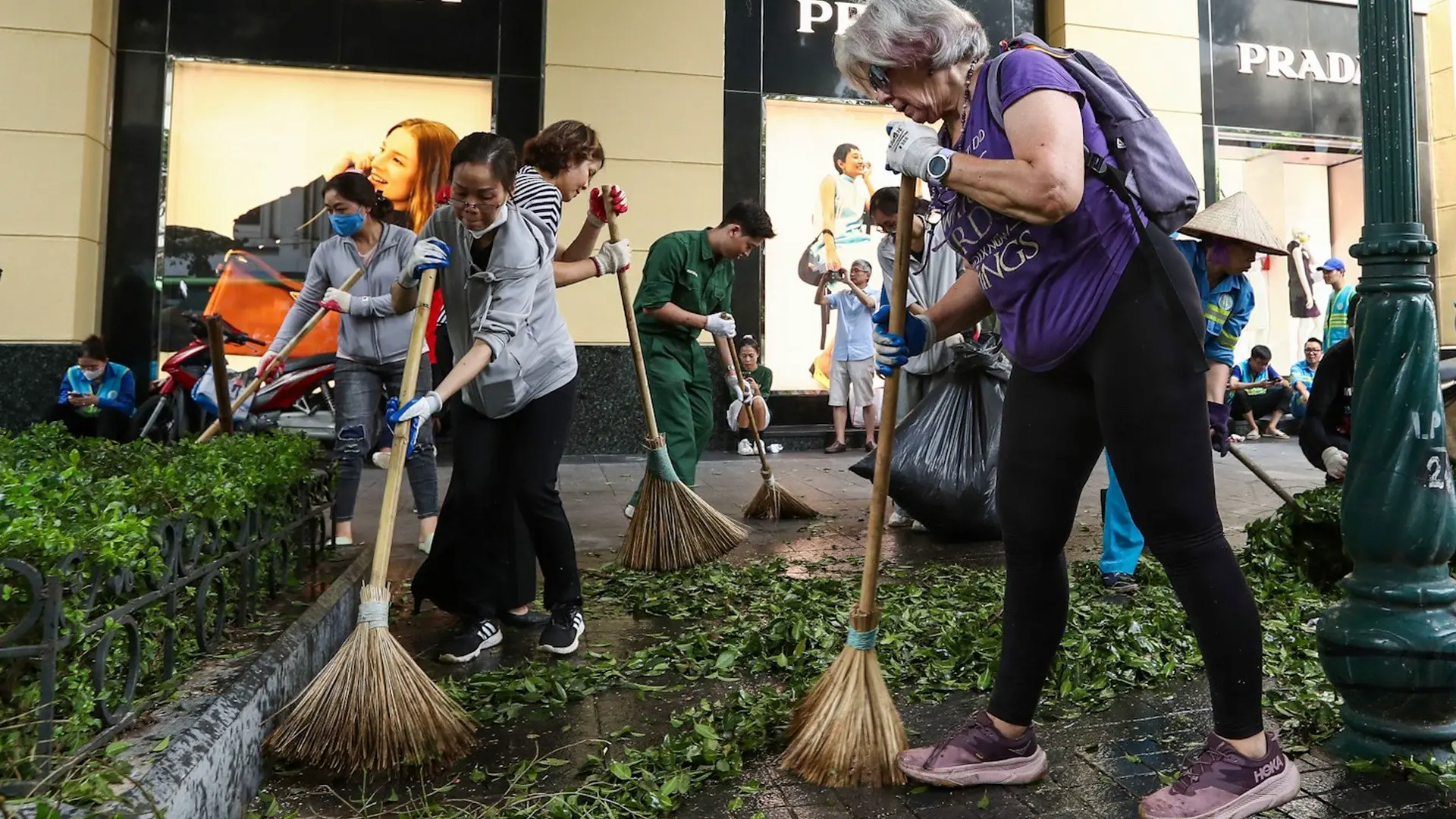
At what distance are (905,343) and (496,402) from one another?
1424 millimetres

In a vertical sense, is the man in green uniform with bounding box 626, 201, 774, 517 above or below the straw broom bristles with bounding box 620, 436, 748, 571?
above

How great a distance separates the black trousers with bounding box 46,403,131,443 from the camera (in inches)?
324

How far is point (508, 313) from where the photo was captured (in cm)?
318

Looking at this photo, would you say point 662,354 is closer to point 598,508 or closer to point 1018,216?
point 598,508

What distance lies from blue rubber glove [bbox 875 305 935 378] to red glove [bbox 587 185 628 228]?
2.30 metres

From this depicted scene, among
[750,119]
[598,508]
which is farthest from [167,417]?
[750,119]

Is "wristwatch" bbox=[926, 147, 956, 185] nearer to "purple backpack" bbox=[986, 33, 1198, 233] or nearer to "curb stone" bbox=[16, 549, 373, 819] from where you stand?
"purple backpack" bbox=[986, 33, 1198, 233]

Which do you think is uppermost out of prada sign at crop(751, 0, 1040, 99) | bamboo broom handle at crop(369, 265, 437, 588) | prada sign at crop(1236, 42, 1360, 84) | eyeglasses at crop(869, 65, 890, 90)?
prada sign at crop(1236, 42, 1360, 84)

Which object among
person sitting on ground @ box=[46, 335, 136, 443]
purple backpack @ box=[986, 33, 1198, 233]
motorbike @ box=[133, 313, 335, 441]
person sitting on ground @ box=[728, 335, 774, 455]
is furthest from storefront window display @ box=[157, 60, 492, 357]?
purple backpack @ box=[986, 33, 1198, 233]

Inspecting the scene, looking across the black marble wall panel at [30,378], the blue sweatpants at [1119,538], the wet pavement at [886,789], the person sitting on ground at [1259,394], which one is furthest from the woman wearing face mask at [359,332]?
the person sitting on ground at [1259,394]

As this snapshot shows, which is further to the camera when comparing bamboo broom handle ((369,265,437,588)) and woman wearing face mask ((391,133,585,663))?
woman wearing face mask ((391,133,585,663))

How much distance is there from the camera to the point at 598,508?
6574mm

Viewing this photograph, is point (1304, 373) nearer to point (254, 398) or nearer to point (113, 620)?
point (254, 398)

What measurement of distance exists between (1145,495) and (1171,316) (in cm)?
37
